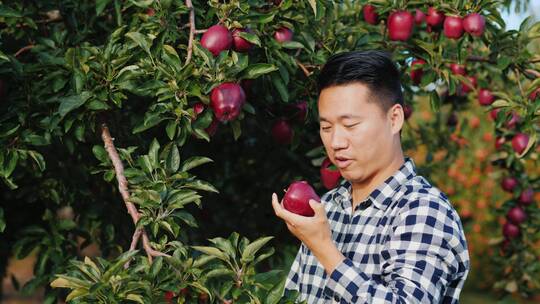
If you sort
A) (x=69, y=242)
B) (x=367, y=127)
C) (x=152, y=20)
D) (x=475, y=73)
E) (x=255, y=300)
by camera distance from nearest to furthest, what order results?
1. (x=255, y=300)
2. (x=367, y=127)
3. (x=152, y=20)
4. (x=69, y=242)
5. (x=475, y=73)

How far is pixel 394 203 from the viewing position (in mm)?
1685

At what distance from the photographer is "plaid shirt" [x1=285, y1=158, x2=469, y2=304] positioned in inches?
58.3

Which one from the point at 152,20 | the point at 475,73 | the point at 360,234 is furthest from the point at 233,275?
the point at 475,73

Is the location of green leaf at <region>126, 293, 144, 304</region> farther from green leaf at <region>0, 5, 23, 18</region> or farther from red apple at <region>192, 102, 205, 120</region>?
green leaf at <region>0, 5, 23, 18</region>

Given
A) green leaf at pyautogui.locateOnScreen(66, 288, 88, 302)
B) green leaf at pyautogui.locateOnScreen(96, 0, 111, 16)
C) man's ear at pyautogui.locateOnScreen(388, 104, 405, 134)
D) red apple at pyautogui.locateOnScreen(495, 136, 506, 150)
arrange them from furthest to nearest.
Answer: red apple at pyautogui.locateOnScreen(495, 136, 506, 150) → green leaf at pyautogui.locateOnScreen(96, 0, 111, 16) → man's ear at pyautogui.locateOnScreen(388, 104, 405, 134) → green leaf at pyautogui.locateOnScreen(66, 288, 88, 302)

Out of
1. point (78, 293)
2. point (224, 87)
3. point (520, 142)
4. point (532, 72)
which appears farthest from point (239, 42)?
point (520, 142)

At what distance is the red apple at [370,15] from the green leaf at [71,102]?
103 centimetres

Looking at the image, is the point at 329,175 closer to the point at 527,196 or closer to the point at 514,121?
the point at 514,121

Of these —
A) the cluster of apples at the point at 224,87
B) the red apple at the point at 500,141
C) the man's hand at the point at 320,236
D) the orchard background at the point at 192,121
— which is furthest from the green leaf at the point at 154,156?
the red apple at the point at 500,141

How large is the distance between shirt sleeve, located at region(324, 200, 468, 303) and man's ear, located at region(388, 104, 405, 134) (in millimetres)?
245

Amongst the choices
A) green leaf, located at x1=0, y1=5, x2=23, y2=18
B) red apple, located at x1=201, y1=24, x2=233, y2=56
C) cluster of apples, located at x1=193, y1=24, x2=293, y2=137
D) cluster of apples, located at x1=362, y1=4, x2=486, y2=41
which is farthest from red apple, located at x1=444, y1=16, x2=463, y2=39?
green leaf, located at x1=0, y1=5, x2=23, y2=18

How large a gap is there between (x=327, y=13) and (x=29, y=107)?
0.92 meters

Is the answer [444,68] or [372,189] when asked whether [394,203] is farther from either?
[444,68]

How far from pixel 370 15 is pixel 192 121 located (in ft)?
2.94
